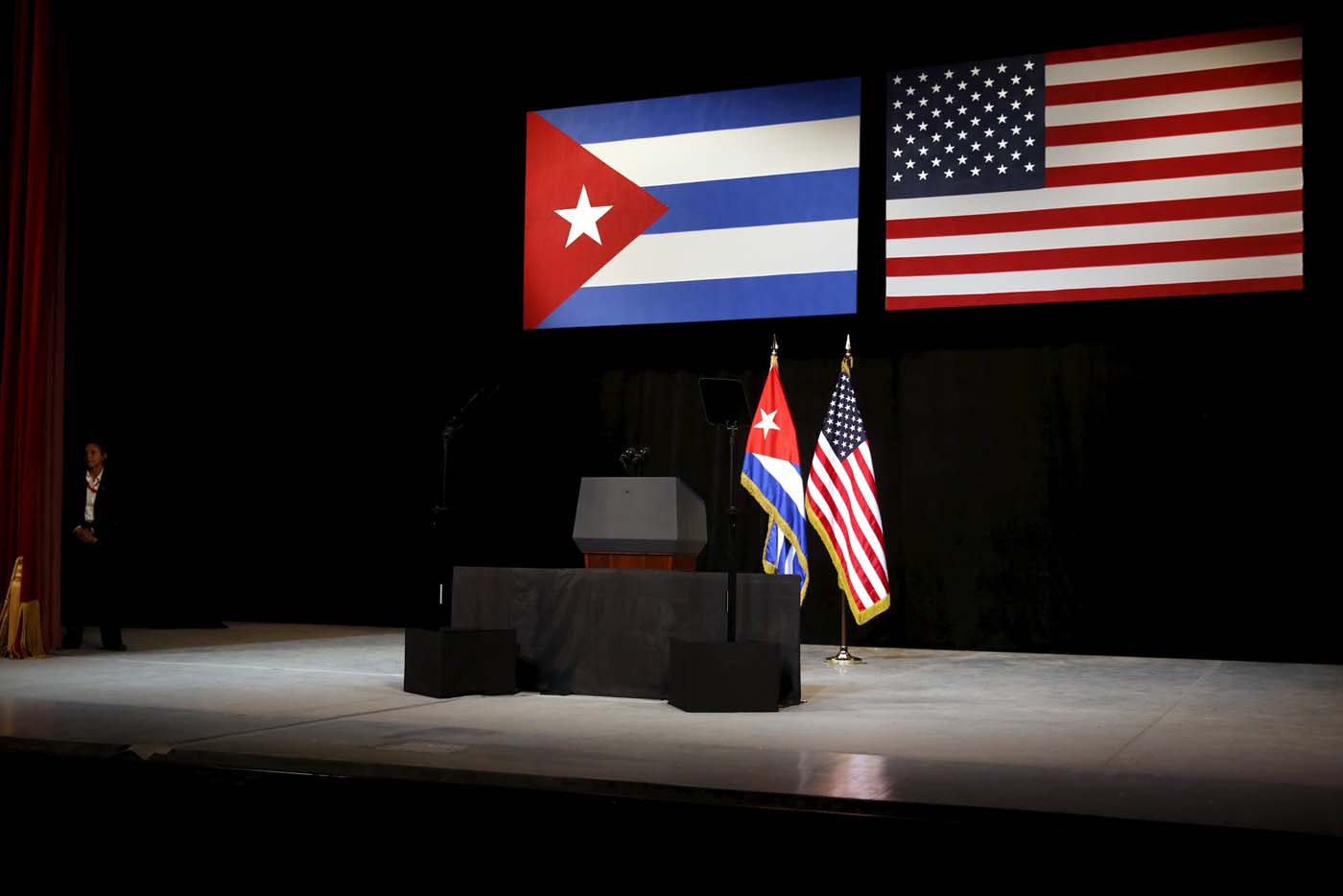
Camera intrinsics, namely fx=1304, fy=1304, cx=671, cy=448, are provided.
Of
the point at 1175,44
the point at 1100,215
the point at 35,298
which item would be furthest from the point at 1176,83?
the point at 35,298

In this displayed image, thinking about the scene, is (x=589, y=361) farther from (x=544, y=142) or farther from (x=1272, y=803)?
(x=1272, y=803)

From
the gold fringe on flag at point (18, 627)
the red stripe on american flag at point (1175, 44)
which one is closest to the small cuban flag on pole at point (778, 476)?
the red stripe on american flag at point (1175, 44)

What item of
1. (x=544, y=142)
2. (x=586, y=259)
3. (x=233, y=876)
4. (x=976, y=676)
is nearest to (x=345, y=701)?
(x=233, y=876)

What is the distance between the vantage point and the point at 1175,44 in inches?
315

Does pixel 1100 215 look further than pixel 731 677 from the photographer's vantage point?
Yes

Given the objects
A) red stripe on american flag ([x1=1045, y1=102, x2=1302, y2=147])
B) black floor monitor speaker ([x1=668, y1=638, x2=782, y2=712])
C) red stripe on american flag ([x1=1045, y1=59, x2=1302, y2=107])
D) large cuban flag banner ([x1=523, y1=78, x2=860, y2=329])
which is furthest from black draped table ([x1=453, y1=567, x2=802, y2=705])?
red stripe on american flag ([x1=1045, y1=59, x2=1302, y2=107])

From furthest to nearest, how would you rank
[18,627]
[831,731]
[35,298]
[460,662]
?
1. [35,298]
2. [18,627]
3. [460,662]
4. [831,731]

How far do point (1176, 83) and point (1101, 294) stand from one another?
1.36m

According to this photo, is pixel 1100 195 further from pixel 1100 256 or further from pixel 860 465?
pixel 860 465

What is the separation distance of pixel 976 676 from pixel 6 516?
5.75 metres

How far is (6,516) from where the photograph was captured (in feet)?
25.6

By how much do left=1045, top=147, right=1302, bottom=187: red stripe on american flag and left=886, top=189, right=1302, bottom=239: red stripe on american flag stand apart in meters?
0.16

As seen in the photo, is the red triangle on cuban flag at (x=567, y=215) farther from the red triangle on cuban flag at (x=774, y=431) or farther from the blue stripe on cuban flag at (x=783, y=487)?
the blue stripe on cuban flag at (x=783, y=487)

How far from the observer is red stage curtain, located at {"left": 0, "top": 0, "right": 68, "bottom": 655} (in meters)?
7.78
